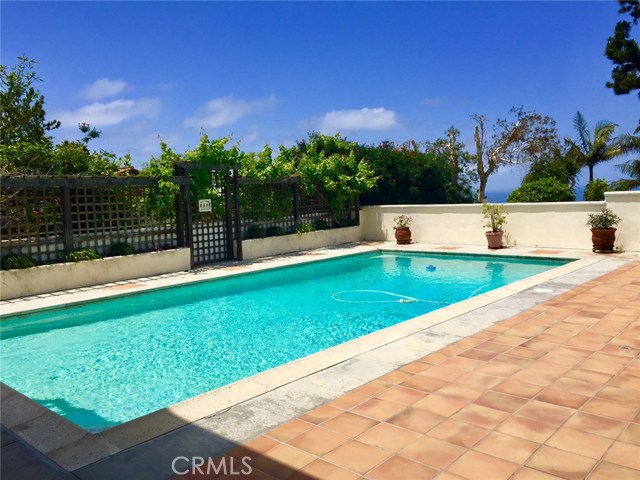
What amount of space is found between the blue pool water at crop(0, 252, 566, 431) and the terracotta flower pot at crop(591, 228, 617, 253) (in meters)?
1.23

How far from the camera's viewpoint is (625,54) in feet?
54.4

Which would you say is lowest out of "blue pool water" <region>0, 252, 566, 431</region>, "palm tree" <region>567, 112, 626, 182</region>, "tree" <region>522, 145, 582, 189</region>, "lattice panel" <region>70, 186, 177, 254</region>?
"blue pool water" <region>0, 252, 566, 431</region>

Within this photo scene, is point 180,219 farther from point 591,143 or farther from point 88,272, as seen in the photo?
point 591,143

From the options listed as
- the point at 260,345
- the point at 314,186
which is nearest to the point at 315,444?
the point at 260,345

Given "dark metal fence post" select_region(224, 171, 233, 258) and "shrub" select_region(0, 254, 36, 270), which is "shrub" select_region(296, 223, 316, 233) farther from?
"shrub" select_region(0, 254, 36, 270)

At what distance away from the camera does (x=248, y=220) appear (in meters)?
13.8

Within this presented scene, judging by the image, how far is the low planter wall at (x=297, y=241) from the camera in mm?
13438

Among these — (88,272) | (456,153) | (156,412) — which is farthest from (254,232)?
(456,153)

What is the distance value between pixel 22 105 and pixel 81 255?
823 centimetres

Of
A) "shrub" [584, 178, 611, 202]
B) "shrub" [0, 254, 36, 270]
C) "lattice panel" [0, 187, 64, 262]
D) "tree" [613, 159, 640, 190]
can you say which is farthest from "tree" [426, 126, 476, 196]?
"shrub" [0, 254, 36, 270]

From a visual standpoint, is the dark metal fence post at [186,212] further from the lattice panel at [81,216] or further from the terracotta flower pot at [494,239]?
the terracotta flower pot at [494,239]

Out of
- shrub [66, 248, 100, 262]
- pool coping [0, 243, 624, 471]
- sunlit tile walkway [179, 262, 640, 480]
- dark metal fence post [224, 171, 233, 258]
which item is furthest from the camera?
dark metal fence post [224, 171, 233, 258]

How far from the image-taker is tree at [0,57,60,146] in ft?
47.5

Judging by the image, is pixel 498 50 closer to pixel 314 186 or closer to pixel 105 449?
pixel 314 186
